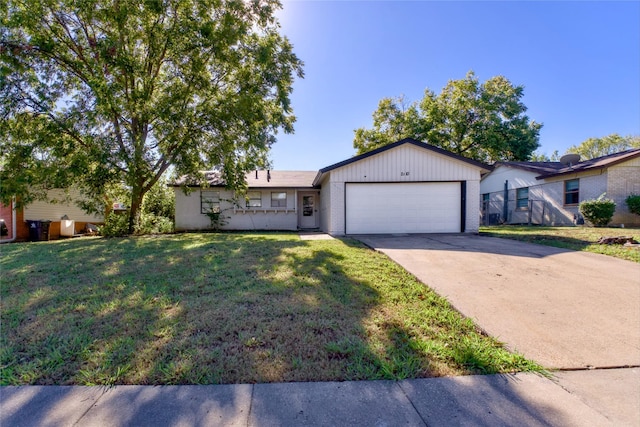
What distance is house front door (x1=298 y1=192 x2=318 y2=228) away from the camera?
1616 centimetres

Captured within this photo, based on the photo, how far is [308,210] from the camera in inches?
640

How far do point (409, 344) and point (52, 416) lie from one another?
9.23 ft

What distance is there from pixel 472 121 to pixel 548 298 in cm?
2230

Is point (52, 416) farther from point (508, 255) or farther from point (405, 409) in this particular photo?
point (508, 255)

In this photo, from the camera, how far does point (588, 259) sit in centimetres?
627

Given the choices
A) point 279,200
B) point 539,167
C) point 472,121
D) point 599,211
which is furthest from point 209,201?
point 472,121

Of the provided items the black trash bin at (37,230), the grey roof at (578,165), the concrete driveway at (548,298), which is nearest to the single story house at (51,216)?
the black trash bin at (37,230)

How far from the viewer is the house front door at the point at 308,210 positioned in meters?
16.2

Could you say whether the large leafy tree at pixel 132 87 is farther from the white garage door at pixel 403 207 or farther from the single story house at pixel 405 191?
the white garage door at pixel 403 207

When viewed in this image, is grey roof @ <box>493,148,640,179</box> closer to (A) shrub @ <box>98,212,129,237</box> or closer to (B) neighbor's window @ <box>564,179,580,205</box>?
(B) neighbor's window @ <box>564,179,580,205</box>

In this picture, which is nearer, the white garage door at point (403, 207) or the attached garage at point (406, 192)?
the attached garage at point (406, 192)

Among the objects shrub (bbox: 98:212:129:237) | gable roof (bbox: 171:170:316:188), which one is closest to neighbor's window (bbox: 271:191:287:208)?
gable roof (bbox: 171:170:316:188)

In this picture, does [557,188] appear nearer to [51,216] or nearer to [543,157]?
[51,216]

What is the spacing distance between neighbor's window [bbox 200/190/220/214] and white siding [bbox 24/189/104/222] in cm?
497
